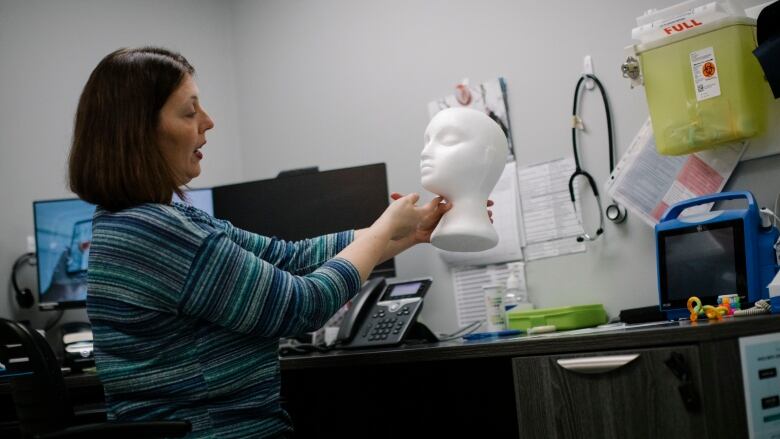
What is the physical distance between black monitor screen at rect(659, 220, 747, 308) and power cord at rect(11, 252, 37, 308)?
205cm

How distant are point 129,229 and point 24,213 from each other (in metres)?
1.64

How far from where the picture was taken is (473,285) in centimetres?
251

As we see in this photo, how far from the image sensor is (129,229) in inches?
53.8

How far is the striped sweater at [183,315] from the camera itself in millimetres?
1347

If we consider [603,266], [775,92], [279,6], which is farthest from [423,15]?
[775,92]

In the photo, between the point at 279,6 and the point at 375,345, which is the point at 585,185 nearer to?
the point at 375,345

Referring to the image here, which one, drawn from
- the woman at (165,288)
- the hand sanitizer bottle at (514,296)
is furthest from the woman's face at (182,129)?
the hand sanitizer bottle at (514,296)

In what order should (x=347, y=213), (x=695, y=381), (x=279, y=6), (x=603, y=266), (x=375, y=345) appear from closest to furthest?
(x=695, y=381) < (x=375, y=345) < (x=603, y=266) < (x=347, y=213) < (x=279, y=6)

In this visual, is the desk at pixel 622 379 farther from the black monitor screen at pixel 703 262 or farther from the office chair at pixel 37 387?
the office chair at pixel 37 387

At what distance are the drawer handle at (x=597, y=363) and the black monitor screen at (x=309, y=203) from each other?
110 cm

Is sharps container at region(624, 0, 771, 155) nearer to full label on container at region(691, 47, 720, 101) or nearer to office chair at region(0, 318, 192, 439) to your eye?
full label on container at region(691, 47, 720, 101)

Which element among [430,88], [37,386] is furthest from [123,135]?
[430,88]

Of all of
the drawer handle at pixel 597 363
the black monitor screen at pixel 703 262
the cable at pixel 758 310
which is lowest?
the drawer handle at pixel 597 363

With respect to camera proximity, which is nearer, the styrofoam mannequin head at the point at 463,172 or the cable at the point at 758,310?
the cable at the point at 758,310
